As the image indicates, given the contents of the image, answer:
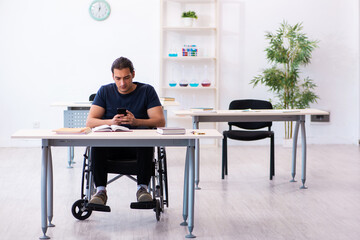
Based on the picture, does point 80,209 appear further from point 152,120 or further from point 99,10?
point 99,10

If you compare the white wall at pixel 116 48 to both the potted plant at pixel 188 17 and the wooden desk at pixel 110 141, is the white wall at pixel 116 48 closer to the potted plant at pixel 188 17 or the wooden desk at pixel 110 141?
the potted plant at pixel 188 17

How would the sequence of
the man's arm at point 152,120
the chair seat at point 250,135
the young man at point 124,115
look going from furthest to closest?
the chair seat at point 250,135, the man's arm at point 152,120, the young man at point 124,115

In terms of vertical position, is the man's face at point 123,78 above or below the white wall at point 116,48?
below

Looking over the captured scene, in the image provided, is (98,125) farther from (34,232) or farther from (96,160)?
(34,232)

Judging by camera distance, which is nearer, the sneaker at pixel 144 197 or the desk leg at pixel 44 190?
the desk leg at pixel 44 190

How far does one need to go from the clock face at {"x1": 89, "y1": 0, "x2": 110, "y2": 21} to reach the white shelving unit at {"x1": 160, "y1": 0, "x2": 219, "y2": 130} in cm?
78

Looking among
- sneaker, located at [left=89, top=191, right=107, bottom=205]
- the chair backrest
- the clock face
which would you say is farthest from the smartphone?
the clock face

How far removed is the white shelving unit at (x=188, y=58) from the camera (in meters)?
7.04

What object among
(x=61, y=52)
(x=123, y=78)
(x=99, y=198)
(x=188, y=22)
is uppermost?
(x=188, y=22)

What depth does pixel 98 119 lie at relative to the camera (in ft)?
11.8

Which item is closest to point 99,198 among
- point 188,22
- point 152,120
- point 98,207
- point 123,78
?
point 98,207

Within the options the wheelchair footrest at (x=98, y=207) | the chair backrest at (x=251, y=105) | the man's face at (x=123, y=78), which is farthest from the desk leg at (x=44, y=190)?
the chair backrest at (x=251, y=105)

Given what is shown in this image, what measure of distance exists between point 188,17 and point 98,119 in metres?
3.58

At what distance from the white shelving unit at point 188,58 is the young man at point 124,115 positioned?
3277 millimetres
